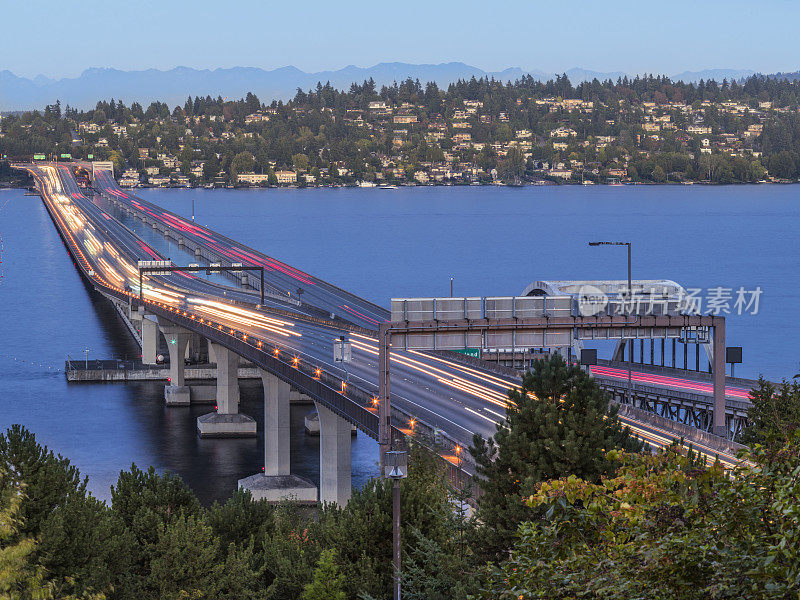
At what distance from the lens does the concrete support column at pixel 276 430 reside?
222 ft

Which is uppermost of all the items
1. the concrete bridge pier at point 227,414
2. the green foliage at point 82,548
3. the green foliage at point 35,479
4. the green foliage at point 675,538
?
the green foliage at point 675,538

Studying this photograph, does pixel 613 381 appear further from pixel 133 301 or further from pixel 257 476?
pixel 133 301

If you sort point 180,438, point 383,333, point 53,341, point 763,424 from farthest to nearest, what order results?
point 53,341
point 180,438
point 763,424
point 383,333

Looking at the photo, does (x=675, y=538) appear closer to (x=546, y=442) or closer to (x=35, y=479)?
(x=546, y=442)

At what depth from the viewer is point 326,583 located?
29750 mm

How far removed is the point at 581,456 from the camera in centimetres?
2622

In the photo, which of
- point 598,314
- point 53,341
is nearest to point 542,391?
point 598,314

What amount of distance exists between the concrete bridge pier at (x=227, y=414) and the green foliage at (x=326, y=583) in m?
53.1

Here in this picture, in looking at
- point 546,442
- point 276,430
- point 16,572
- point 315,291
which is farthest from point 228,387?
point 16,572

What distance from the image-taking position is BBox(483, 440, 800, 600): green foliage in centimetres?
1214

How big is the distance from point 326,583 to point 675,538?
17596mm

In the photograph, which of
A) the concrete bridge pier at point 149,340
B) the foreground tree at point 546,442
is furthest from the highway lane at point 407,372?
the foreground tree at point 546,442

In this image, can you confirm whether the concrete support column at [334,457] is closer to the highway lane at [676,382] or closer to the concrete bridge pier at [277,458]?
the concrete bridge pier at [277,458]

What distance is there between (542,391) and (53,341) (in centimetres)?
10978
